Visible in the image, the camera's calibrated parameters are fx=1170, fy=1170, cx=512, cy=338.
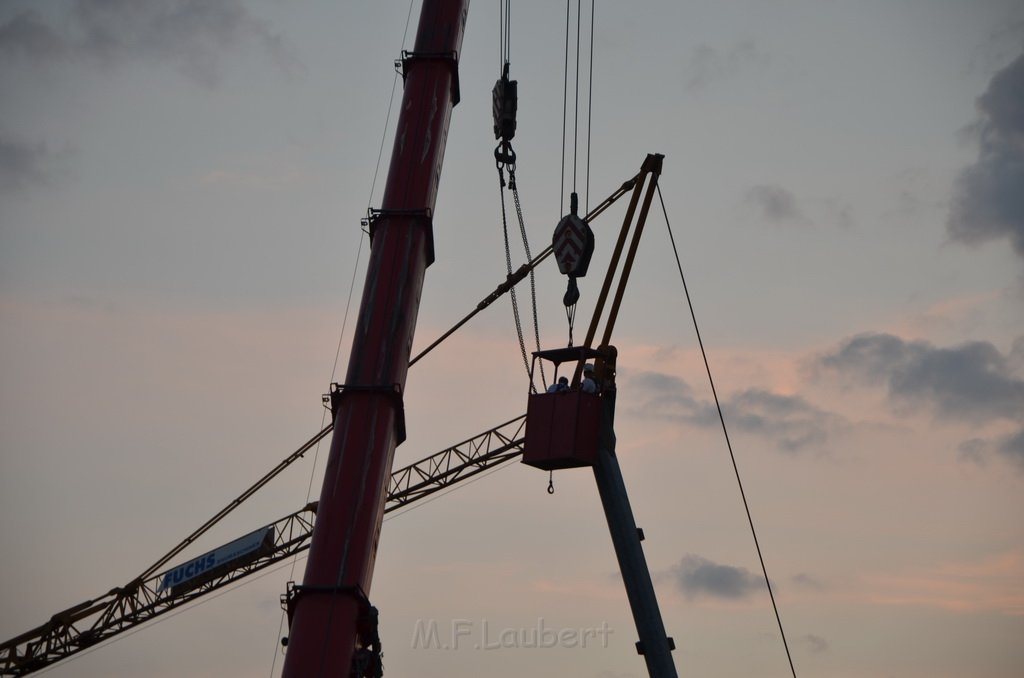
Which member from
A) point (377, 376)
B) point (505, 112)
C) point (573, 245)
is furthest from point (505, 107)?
point (377, 376)

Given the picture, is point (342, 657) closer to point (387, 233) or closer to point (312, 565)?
point (312, 565)

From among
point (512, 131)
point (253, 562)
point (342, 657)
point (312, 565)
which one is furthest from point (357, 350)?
point (253, 562)

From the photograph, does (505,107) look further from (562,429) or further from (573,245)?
(562,429)

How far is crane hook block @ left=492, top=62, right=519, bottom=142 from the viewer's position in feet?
125

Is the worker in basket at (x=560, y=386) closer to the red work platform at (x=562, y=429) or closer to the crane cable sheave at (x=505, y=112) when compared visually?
the red work platform at (x=562, y=429)

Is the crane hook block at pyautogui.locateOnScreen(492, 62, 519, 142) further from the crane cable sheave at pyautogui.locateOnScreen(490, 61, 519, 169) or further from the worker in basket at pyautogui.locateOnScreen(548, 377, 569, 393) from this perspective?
the worker in basket at pyautogui.locateOnScreen(548, 377, 569, 393)

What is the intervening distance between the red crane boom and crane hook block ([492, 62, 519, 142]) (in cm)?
283

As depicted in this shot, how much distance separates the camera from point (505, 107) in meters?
38.0

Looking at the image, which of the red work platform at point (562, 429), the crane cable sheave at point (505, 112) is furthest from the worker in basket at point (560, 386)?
the crane cable sheave at point (505, 112)

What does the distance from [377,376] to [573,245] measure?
6.11m

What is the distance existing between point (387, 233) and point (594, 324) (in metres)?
6.56

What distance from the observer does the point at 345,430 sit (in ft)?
96.1

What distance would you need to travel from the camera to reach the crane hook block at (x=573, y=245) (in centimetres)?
3042

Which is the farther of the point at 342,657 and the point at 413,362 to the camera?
the point at 413,362
